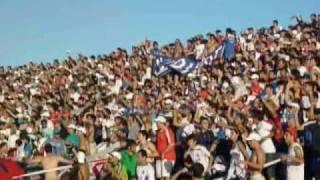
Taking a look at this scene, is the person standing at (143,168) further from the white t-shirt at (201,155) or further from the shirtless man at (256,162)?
the shirtless man at (256,162)

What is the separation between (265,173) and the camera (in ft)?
47.4

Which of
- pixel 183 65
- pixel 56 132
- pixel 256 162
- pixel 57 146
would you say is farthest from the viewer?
pixel 183 65

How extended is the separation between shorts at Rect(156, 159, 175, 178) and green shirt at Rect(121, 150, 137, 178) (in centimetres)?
55

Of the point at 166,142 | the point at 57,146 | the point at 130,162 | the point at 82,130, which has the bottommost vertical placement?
the point at 130,162

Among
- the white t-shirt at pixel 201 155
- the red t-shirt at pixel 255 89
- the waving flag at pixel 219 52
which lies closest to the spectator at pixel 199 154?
the white t-shirt at pixel 201 155

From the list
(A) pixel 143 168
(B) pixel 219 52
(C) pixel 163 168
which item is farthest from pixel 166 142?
(B) pixel 219 52

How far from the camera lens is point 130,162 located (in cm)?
1653

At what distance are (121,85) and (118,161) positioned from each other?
31.7 feet

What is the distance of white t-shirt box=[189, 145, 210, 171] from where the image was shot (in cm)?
1577

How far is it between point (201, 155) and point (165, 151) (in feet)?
4.45

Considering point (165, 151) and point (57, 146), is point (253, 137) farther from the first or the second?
point (57, 146)

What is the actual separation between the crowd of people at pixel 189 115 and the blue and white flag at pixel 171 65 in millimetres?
239

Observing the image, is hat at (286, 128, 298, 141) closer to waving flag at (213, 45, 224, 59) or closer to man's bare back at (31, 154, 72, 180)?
man's bare back at (31, 154, 72, 180)

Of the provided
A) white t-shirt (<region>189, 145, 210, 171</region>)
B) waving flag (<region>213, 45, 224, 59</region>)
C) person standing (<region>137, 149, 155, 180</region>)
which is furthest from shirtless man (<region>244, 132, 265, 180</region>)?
waving flag (<region>213, 45, 224, 59</region>)
